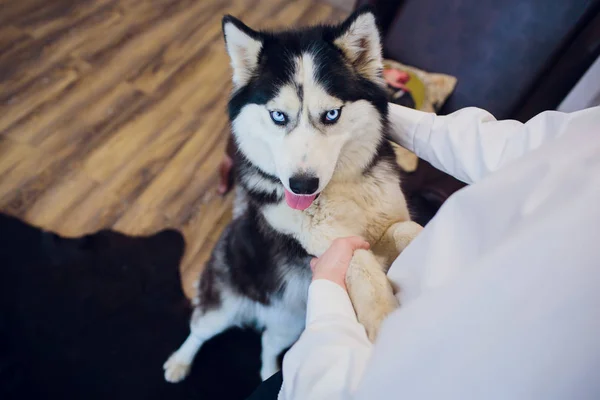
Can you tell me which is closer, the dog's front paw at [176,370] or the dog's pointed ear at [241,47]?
the dog's pointed ear at [241,47]

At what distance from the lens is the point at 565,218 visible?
0.49m

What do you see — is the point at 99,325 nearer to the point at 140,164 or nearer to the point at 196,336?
the point at 196,336

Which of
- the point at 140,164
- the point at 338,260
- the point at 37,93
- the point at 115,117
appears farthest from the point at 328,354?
the point at 37,93

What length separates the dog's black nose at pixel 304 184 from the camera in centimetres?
113

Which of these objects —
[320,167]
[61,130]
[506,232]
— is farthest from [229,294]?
[61,130]

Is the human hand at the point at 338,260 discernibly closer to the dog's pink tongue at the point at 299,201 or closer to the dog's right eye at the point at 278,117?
the dog's pink tongue at the point at 299,201

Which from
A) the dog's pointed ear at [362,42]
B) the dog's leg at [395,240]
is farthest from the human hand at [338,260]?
the dog's pointed ear at [362,42]

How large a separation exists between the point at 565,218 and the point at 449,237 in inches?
8.8

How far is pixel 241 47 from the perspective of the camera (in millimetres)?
1245

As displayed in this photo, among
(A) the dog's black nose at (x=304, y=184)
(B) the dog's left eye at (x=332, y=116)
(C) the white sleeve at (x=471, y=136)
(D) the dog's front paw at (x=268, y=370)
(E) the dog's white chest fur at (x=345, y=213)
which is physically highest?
(C) the white sleeve at (x=471, y=136)

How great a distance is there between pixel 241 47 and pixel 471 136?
32.4 inches

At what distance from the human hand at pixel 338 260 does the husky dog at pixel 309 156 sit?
0.10ft

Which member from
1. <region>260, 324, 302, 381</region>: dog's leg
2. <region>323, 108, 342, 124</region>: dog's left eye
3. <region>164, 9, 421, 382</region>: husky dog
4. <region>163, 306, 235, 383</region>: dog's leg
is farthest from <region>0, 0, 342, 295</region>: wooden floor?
<region>323, 108, 342, 124</region>: dog's left eye

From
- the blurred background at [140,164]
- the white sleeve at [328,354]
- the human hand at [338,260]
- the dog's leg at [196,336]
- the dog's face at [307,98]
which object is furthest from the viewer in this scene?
the blurred background at [140,164]
